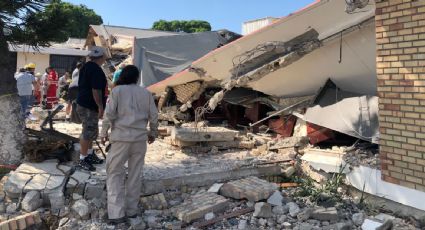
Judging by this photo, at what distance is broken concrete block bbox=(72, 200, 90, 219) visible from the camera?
4.57m

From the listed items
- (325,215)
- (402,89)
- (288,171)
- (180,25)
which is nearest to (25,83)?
(288,171)

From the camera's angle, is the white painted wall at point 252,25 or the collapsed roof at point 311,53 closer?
the collapsed roof at point 311,53

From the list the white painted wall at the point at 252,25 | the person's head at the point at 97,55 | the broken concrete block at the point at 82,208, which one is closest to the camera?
the broken concrete block at the point at 82,208

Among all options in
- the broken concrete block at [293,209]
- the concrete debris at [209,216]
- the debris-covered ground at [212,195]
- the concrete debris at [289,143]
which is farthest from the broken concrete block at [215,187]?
the concrete debris at [289,143]

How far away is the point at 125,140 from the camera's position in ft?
14.5

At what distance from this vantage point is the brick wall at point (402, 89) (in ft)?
14.5

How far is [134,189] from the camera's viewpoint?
4.62m

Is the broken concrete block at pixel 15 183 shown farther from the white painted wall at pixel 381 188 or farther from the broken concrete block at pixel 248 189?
the white painted wall at pixel 381 188

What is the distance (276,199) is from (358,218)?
95 centimetres

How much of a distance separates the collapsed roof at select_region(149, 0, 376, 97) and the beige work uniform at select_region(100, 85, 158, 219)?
2.81 meters

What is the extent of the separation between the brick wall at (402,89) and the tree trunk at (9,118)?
505 cm

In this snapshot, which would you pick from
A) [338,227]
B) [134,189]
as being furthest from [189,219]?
[338,227]

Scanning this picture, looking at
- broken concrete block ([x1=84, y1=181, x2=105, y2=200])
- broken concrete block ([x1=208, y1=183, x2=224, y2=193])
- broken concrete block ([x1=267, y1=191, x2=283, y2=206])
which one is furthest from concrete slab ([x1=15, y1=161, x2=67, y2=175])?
broken concrete block ([x1=267, y1=191, x2=283, y2=206])

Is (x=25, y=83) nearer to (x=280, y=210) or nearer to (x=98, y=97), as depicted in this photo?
(x=98, y=97)
